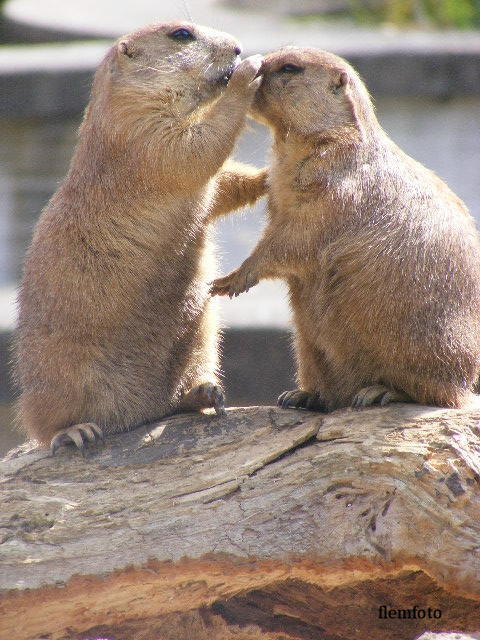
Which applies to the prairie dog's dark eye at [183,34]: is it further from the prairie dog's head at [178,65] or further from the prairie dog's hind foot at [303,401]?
the prairie dog's hind foot at [303,401]

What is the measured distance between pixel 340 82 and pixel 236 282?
141 centimetres

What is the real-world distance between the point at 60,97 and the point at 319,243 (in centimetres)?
833

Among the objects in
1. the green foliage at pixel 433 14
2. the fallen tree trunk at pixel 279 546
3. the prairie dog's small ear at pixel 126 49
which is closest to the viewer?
the fallen tree trunk at pixel 279 546

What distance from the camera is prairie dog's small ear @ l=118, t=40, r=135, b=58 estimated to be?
6.87 m

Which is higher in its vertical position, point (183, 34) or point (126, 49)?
point (183, 34)

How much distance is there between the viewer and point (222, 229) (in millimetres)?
13992

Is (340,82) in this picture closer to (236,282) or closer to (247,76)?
(247,76)

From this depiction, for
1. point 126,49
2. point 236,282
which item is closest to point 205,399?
point 236,282

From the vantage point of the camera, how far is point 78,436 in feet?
21.3

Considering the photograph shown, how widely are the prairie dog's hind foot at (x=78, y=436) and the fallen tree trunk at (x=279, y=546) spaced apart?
58cm

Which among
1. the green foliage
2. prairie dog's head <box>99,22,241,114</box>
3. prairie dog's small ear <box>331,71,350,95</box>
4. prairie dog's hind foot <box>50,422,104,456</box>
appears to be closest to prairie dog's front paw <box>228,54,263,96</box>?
prairie dog's head <box>99,22,241,114</box>

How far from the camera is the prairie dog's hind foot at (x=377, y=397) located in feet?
20.0

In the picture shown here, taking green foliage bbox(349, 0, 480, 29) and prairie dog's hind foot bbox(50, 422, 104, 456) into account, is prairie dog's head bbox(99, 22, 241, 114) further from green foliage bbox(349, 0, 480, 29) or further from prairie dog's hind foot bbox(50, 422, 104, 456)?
green foliage bbox(349, 0, 480, 29)

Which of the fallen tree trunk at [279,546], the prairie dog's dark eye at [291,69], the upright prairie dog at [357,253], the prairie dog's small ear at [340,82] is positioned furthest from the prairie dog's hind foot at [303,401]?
the prairie dog's dark eye at [291,69]
